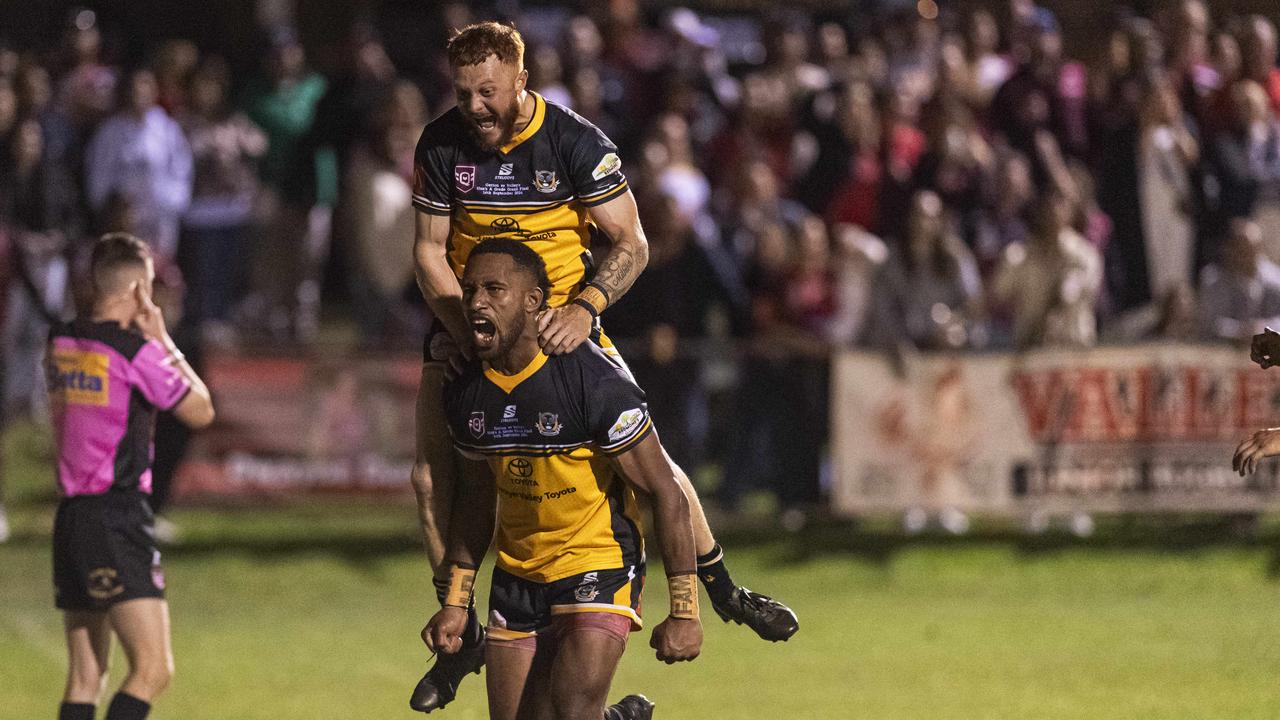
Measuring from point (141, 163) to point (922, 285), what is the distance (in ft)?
22.5

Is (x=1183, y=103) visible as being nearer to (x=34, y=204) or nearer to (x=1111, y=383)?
(x=1111, y=383)

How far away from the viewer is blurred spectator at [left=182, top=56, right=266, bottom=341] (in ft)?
60.2

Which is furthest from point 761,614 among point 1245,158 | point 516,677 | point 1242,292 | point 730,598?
point 1245,158

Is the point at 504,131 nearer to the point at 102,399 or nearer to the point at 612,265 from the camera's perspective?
the point at 612,265

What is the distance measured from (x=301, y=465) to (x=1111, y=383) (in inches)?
254

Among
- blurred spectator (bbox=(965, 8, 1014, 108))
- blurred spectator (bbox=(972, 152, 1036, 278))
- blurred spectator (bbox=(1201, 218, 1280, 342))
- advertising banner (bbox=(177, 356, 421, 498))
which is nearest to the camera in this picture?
blurred spectator (bbox=(1201, 218, 1280, 342))

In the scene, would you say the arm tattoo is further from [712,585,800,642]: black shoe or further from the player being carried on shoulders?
[712,585,800,642]: black shoe

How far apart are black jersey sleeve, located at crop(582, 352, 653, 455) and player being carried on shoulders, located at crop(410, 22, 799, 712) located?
281 millimetres

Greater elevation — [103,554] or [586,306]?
[586,306]

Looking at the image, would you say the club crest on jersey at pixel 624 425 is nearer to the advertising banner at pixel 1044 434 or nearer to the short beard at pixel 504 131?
the short beard at pixel 504 131

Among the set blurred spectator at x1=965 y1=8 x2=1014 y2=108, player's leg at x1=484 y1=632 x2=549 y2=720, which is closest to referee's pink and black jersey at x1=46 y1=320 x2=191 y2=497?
player's leg at x1=484 y1=632 x2=549 y2=720

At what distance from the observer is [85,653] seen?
9336 mm

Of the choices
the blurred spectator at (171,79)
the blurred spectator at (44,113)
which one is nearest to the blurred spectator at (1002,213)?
the blurred spectator at (171,79)

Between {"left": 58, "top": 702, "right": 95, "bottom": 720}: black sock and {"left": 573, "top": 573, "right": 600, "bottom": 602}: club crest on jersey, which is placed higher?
{"left": 573, "top": 573, "right": 600, "bottom": 602}: club crest on jersey
